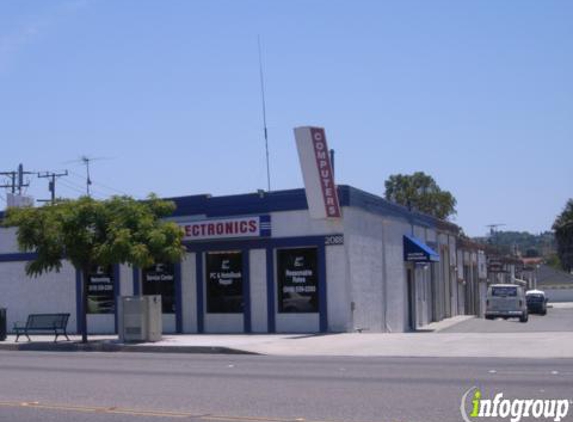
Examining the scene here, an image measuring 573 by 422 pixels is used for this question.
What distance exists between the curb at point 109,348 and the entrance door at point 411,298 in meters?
15.3

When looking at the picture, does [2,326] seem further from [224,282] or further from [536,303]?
[536,303]

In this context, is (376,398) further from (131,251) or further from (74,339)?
(74,339)

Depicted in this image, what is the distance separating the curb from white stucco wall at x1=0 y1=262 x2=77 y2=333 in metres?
6.24

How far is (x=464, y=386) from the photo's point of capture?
1495 cm

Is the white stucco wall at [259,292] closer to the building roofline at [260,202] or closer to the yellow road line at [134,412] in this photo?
the building roofline at [260,202]

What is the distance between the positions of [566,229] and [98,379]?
80.3 metres

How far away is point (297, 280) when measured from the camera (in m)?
31.8

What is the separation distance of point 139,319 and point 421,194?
55449 millimetres

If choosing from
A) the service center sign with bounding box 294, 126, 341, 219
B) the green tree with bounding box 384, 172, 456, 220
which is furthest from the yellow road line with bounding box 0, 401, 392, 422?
the green tree with bounding box 384, 172, 456, 220

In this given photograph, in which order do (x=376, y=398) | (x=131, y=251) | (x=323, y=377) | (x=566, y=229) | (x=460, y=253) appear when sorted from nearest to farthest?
1. (x=376, y=398)
2. (x=323, y=377)
3. (x=131, y=251)
4. (x=460, y=253)
5. (x=566, y=229)

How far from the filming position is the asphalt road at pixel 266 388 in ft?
41.1

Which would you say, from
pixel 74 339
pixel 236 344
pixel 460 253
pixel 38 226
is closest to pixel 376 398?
pixel 236 344

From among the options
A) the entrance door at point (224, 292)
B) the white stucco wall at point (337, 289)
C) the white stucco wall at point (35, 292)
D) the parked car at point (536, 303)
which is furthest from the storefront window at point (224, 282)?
the parked car at point (536, 303)

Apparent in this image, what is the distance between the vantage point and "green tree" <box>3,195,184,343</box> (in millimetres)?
28828
